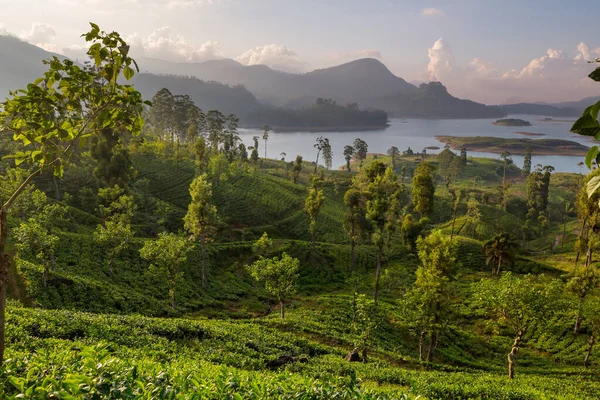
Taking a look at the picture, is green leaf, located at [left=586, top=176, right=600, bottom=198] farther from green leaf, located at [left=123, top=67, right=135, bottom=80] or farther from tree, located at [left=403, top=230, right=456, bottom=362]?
tree, located at [left=403, top=230, right=456, bottom=362]

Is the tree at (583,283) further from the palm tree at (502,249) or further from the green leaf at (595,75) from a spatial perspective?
the green leaf at (595,75)

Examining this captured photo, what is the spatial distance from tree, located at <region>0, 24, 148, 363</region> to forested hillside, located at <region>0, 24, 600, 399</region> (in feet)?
0.13

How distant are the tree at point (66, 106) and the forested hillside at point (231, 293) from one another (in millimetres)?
39

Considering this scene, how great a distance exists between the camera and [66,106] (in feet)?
21.7

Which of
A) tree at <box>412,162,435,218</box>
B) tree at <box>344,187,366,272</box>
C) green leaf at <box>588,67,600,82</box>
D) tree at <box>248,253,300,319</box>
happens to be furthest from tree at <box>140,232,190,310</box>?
tree at <box>412,162,435,218</box>

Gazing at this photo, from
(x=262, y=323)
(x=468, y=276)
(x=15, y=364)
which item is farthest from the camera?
(x=468, y=276)

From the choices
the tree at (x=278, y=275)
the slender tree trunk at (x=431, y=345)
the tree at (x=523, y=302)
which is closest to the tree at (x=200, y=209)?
the tree at (x=278, y=275)

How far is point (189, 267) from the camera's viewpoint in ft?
164

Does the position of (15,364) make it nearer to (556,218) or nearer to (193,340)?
(193,340)

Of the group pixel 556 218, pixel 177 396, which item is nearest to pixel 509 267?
pixel 177 396

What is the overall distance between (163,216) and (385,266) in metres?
45.8

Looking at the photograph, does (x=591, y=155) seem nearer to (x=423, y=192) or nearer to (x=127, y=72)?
(x=127, y=72)

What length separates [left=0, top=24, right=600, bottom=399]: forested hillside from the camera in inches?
249

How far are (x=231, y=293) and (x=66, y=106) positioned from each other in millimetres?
43119
